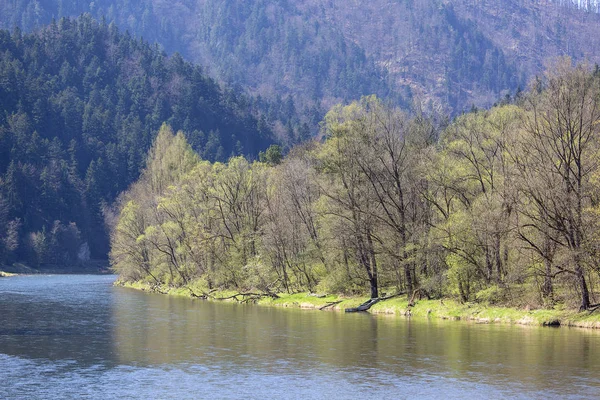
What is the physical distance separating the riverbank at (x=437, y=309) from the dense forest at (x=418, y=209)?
981 millimetres

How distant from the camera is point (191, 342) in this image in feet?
146

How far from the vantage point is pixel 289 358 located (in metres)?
38.5

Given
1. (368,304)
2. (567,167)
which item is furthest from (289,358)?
(368,304)

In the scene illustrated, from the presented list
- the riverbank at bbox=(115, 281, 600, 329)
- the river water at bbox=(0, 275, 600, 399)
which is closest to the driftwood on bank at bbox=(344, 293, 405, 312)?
the riverbank at bbox=(115, 281, 600, 329)

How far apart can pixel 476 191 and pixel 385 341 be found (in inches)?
787

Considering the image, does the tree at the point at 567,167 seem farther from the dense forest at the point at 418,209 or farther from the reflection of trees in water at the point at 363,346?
the reflection of trees in water at the point at 363,346


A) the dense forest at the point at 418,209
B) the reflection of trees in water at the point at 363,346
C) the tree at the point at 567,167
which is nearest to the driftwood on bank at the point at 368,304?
the dense forest at the point at 418,209

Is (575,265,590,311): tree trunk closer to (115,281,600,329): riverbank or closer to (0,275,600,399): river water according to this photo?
(115,281,600,329): riverbank

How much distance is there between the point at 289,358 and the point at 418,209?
2753 centimetres

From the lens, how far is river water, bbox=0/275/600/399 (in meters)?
30.3

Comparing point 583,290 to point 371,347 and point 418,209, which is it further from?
point 418,209

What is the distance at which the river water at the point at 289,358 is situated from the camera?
3034 cm

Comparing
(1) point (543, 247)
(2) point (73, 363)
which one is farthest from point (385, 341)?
(2) point (73, 363)

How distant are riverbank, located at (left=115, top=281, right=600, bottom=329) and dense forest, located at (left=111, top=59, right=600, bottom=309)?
981 millimetres
